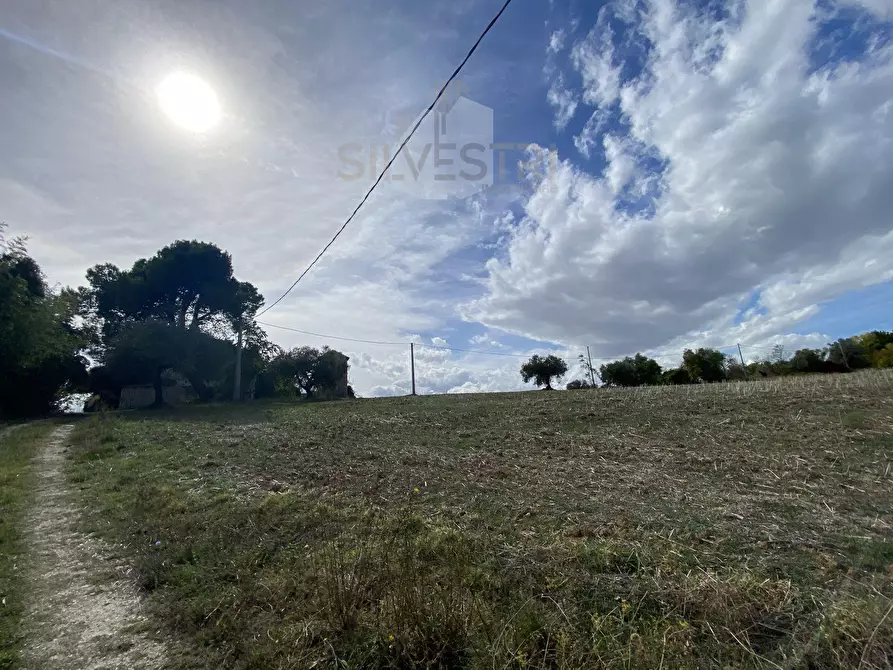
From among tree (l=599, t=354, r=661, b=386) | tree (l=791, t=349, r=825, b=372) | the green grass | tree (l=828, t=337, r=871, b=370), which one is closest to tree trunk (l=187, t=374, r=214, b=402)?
the green grass

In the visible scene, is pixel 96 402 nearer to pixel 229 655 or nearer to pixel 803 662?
pixel 229 655

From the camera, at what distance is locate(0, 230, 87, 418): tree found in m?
14.3

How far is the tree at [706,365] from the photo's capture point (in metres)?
57.4

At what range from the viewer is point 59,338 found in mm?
20094

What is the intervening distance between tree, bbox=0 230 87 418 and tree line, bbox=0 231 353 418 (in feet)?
0.33

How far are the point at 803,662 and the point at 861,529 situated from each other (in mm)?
3074

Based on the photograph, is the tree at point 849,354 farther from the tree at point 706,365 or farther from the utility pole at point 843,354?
the tree at point 706,365

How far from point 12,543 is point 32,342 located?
14482 millimetres

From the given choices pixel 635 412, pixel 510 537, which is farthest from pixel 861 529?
pixel 635 412

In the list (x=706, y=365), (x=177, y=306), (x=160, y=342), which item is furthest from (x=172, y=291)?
(x=706, y=365)

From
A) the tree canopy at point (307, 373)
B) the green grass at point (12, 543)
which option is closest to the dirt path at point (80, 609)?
the green grass at point (12, 543)

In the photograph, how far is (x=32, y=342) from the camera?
614 inches

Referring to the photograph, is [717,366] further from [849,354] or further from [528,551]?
[528,551]

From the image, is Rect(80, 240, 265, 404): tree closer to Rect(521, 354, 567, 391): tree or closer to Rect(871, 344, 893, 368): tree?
Rect(521, 354, 567, 391): tree
